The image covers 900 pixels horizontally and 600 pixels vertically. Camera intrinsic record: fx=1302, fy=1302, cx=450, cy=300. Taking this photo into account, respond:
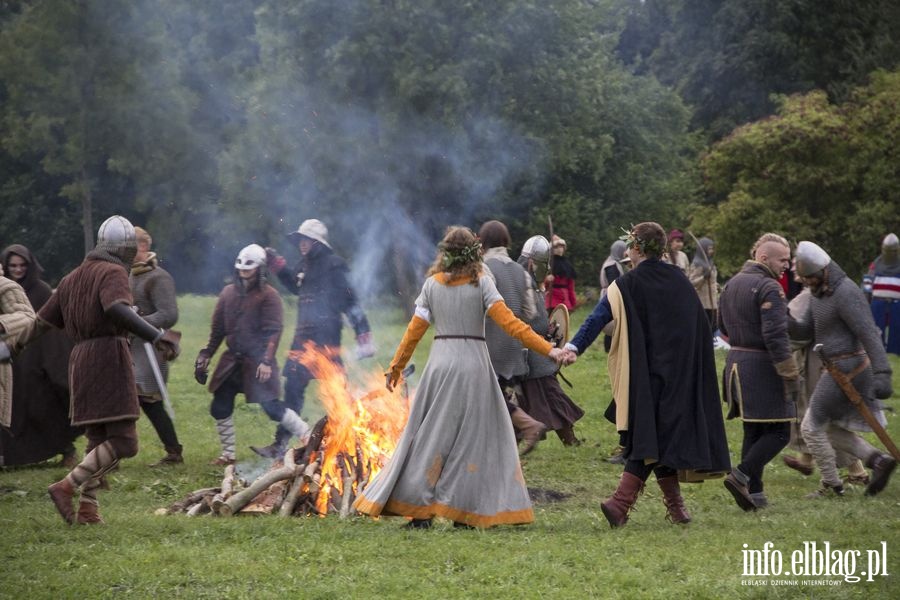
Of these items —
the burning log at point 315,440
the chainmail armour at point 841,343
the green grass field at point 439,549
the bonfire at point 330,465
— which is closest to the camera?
the green grass field at point 439,549

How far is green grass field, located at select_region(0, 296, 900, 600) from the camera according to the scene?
6891 mm

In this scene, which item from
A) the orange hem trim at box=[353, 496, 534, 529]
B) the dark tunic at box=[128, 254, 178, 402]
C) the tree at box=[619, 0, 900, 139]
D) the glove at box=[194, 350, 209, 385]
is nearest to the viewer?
the orange hem trim at box=[353, 496, 534, 529]

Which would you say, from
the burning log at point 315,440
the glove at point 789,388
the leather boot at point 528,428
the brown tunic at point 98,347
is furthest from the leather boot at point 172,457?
the glove at point 789,388

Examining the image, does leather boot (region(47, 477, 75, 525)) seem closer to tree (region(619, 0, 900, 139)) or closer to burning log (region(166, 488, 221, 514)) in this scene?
burning log (region(166, 488, 221, 514))

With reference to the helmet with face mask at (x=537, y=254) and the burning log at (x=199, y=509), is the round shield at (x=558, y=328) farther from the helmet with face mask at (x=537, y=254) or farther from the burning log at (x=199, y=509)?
the burning log at (x=199, y=509)

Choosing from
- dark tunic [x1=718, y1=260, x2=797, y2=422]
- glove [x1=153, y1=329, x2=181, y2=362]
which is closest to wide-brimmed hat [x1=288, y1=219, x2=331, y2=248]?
glove [x1=153, y1=329, x2=181, y2=362]

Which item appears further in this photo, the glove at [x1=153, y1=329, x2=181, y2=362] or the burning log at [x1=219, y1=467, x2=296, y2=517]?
the burning log at [x1=219, y1=467, x2=296, y2=517]

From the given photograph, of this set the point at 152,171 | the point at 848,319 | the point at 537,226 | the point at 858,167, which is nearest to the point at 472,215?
the point at 537,226

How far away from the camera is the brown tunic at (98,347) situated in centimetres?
857

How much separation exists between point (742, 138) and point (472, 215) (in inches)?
244

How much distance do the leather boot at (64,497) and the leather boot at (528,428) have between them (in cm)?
430

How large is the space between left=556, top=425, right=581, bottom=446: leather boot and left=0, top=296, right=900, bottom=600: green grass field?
1.68 m

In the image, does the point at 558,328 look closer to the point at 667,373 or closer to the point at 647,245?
the point at 647,245

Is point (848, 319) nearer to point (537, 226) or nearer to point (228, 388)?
point (228, 388)
